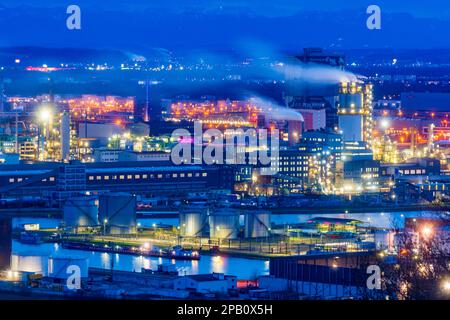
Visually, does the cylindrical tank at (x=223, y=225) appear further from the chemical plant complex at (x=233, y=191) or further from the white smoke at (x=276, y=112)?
the white smoke at (x=276, y=112)

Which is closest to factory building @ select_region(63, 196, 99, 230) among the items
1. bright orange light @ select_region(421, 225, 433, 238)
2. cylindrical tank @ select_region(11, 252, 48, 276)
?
cylindrical tank @ select_region(11, 252, 48, 276)

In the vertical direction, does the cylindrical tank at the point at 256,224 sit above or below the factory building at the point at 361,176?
below

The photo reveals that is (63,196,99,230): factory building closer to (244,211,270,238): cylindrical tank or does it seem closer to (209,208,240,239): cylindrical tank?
(209,208,240,239): cylindrical tank

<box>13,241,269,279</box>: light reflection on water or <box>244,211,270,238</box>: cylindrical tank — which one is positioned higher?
<box>244,211,270,238</box>: cylindrical tank

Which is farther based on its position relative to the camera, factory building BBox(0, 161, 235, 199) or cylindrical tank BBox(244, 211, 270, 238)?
factory building BBox(0, 161, 235, 199)

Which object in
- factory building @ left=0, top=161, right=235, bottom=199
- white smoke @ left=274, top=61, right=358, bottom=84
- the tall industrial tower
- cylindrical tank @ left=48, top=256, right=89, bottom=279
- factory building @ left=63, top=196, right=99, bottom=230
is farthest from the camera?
white smoke @ left=274, top=61, right=358, bottom=84

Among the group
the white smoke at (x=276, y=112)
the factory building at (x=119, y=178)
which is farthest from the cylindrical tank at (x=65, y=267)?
the white smoke at (x=276, y=112)

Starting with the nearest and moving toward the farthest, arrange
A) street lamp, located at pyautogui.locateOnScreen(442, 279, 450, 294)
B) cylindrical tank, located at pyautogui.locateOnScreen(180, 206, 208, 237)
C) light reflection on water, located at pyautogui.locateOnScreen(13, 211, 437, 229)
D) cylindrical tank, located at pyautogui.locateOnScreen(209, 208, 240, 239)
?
street lamp, located at pyautogui.locateOnScreen(442, 279, 450, 294)
cylindrical tank, located at pyautogui.locateOnScreen(209, 208, 240, 239)
cylindrical tank, located at pyautogui.locateOnScreen(180, 206, 208, 237)
light reflection on water, located at pyautogui.locateOnScreen(13, 211, 437, 229)
